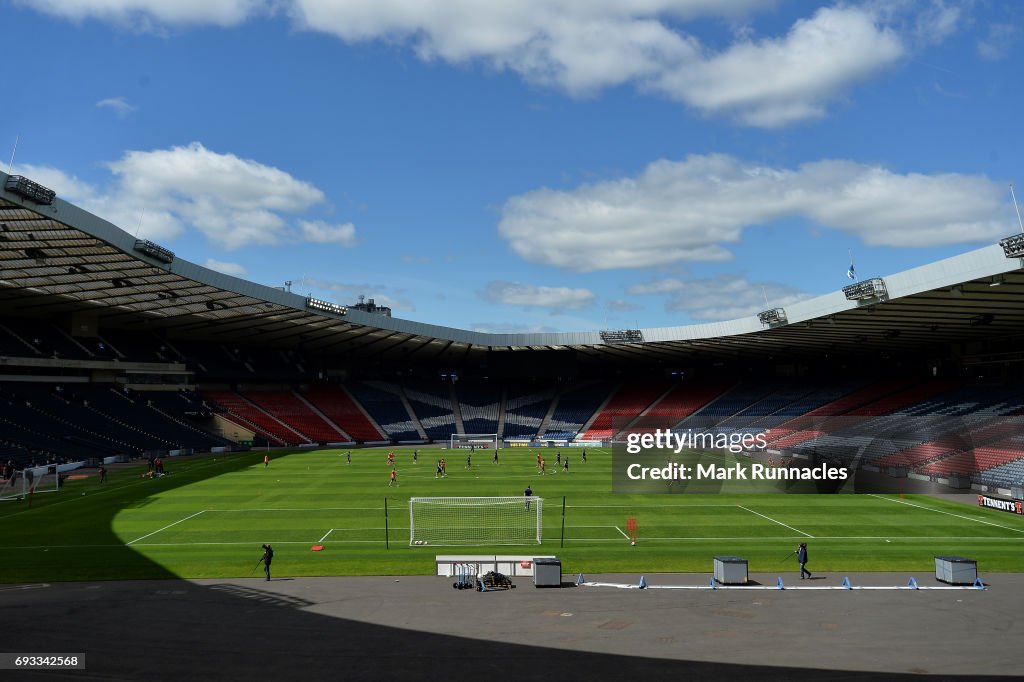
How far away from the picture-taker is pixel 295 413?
78.8m

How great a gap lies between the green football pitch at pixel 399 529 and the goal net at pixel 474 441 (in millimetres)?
26245

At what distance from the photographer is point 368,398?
89062 mm

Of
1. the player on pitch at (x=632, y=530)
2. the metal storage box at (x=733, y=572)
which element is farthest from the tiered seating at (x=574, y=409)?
the metal storage box at (x=733, y=572)

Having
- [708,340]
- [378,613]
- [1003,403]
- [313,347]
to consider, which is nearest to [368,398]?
[313,347]

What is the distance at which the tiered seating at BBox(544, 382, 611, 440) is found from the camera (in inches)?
3273

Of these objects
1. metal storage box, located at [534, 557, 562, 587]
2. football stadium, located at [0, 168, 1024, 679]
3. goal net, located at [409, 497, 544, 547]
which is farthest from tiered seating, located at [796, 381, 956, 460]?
metal storage box, located at [534, 557, 562, 587]

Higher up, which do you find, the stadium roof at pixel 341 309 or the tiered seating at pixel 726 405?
the stadium roof at pixel 341 309

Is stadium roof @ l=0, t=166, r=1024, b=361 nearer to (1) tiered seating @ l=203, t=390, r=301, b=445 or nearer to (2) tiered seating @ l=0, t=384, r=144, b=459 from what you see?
(1) tiered seating @ l=203, t=390, r=301, b=445

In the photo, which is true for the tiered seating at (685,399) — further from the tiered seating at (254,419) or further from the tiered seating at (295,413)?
the tiered seating at (254,419)

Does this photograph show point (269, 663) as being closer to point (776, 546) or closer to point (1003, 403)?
point (776, 546)

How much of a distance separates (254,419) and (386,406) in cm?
1838

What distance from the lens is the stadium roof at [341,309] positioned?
33.9m

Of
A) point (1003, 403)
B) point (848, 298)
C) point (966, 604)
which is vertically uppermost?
point (848, 298)

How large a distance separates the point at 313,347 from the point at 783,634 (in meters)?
76.0
